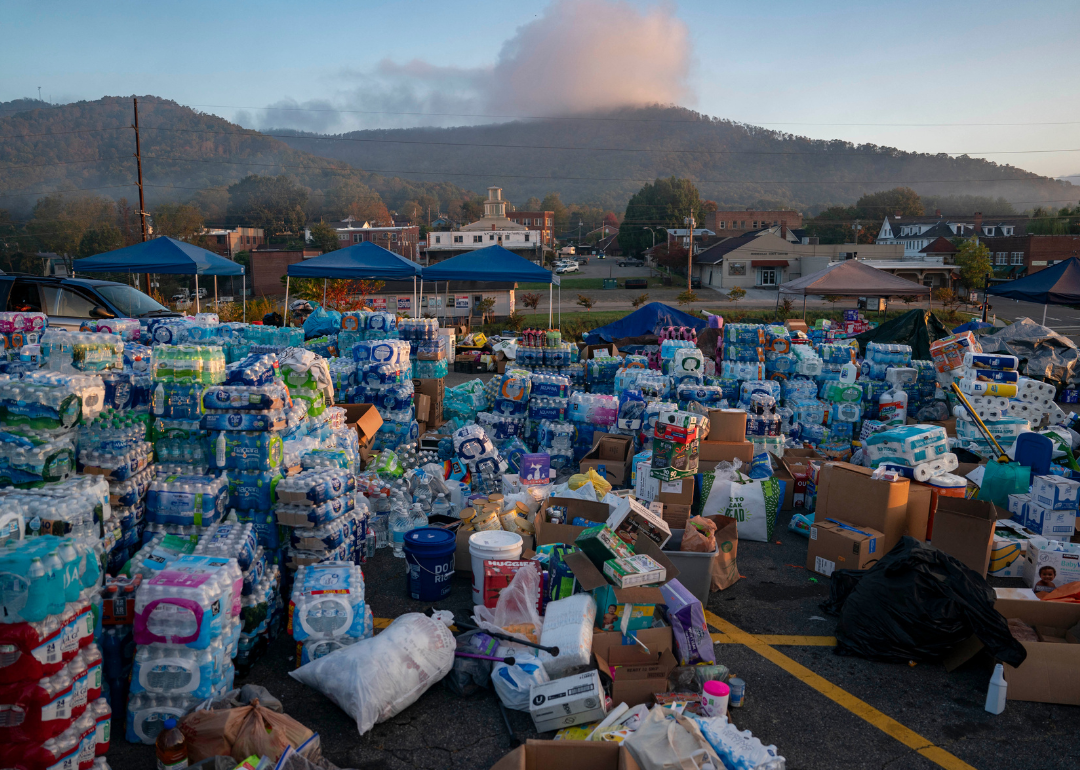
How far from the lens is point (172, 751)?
333 centimetres

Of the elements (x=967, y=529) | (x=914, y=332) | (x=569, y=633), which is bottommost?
(x=569, y=633)

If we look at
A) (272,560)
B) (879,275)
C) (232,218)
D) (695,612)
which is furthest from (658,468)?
(232,218)

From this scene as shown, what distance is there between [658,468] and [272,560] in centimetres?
361

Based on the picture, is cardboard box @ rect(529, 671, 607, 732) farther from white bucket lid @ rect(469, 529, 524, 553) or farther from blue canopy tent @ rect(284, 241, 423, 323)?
blue canopy tent @ rect(284, 241, 423, 323)

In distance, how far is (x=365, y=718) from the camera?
3719 millimetres

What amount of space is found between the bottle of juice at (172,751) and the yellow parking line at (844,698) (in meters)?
3.50

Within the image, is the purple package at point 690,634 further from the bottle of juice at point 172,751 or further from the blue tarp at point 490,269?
the blue tarp at point 490,269

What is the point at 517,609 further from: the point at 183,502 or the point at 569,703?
the point at 183,502

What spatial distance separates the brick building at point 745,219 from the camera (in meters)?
103

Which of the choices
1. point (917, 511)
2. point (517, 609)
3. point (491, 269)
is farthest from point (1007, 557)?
point (491, 269)

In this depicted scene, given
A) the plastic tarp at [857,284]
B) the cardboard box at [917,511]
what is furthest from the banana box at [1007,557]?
the plastic tarp at [857,284]

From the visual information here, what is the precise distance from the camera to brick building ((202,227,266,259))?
239 feet

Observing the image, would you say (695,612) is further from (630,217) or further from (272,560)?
(630,217)

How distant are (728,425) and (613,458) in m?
1.39
